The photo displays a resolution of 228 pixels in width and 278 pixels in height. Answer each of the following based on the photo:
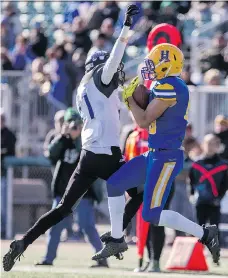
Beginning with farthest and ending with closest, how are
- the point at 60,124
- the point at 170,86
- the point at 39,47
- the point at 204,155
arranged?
the point at 39,47
the point at 204,155
the point at 60,124
the point at 170,86

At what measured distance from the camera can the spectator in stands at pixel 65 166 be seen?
1129 cm

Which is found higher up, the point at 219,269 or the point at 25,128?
the point at 25,128

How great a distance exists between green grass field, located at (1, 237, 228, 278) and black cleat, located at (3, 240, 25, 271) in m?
0.09

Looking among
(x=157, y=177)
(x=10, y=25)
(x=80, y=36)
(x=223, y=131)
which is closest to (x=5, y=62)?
(x=80, y=36)

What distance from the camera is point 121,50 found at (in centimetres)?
904

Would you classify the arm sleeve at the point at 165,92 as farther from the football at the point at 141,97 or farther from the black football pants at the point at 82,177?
the black football pants at the point at 82,177

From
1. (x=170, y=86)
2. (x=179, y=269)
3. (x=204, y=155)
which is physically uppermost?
(x=170, y=86)

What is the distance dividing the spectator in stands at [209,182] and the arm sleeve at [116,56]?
160 inches

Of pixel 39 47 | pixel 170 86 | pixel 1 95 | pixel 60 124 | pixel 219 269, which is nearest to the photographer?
pixel 170 86

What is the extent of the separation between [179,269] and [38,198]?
175 inches

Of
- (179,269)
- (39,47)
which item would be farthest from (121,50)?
(39,47)

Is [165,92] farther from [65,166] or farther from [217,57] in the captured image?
[217,57]

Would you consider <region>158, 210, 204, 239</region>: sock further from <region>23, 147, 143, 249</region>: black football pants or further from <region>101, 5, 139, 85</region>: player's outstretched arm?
<region>101, 5, 139, 85</region>: player's outstretched arm

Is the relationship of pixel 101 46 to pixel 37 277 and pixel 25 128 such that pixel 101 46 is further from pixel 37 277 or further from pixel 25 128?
pixel 37 277
